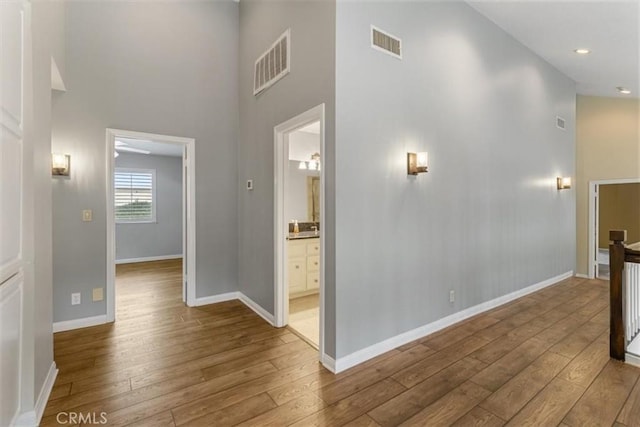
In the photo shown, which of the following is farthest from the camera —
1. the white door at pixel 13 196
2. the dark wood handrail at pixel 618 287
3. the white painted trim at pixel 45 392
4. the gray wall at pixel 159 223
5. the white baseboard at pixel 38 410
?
the gray wall at pixel 159 223

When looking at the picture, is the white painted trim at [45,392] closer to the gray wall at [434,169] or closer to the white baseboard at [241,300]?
the white baseboard at [241,300]

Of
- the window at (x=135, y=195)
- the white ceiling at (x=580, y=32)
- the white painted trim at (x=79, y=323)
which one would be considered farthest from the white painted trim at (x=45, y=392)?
the window at (x=135, y=195)

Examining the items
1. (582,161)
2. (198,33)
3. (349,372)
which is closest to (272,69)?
(198,33)

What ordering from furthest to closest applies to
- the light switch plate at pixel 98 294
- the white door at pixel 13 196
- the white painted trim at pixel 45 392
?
the light switch plate at pixel 98 294 → the white painted trim at pixel 45 392 → the white door at pixel 13 196

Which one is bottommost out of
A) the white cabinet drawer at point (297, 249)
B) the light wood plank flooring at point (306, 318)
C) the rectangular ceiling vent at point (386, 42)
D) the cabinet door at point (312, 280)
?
the light wood plank flooring at point (306, 318)

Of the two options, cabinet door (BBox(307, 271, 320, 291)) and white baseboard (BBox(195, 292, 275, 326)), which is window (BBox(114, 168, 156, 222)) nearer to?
white baseboard (BBox(195, 292, 275, 326))

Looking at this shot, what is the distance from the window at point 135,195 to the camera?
734cm

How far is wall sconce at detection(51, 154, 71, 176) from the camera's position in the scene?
3121 mm

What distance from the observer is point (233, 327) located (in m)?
3.33

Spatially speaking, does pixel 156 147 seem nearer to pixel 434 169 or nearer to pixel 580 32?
pixel 434 169

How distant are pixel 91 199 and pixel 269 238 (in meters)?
2.08

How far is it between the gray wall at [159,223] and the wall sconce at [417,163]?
7034 mm

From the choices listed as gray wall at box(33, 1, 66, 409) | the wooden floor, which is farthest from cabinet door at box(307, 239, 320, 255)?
gray wall at box(33, 1, 66, 409)

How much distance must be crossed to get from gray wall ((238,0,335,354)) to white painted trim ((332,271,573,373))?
0.22 meters
